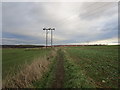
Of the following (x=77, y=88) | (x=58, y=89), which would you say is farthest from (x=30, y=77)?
(x=77, y=88)

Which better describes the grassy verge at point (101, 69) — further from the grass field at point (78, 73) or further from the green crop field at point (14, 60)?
the green crop field at point (14, 60)

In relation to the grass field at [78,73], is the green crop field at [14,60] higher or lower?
lower

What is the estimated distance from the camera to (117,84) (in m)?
9.93

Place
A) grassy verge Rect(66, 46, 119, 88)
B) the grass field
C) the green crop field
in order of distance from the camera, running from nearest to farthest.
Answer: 1. the grass field
2. grassy verge Rect(66, 46, 119, 88)
3. the green crop field

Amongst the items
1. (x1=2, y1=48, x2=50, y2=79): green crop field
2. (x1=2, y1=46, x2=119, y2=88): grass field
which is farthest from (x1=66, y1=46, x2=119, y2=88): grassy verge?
(x1=2, y1=48, x2=50, y2=79): green crop field

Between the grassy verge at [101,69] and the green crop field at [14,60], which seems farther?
the green crop field at [14,60]

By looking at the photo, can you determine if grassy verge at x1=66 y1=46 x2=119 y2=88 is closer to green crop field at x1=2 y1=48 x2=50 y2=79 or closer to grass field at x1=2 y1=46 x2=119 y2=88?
grass field at x1=2 y1=46 x2=119 y2=88

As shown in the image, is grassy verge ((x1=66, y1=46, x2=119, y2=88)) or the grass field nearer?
the grass field

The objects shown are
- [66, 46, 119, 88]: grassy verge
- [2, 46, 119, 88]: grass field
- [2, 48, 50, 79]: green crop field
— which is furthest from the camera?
[2, 48, 50, 79]: green crop field

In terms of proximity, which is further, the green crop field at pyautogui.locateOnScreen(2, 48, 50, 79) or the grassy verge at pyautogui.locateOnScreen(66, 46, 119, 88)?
the green crop field at pyautogui.locateOnScreen(2, 48, 50, 79)

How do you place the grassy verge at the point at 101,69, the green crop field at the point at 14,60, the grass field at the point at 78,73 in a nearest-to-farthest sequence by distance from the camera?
the grass field at the point at 78,73 → the grassy verge at the point at 101,69 → the green crop field at the point at 14,60

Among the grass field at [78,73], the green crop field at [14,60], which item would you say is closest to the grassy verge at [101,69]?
the grass field at [78,73]

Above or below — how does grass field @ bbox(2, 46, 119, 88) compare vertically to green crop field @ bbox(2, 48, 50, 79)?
above

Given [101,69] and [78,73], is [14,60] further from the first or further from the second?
[101,69]
